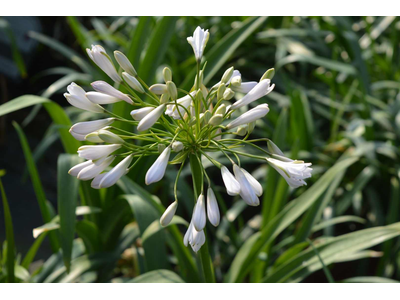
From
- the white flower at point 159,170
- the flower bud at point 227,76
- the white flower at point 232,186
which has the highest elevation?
the flower bud at point 227,76

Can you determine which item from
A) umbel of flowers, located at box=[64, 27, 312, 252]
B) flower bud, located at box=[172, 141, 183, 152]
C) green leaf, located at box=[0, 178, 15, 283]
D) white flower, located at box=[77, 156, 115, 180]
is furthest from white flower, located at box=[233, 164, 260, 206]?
green leaf, located at box=[0, 178, 15, 283]

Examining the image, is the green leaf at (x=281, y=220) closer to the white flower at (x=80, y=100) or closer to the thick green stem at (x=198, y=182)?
the thick green stem at (x=198, y=182)

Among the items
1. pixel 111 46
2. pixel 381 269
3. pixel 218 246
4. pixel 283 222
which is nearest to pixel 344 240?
pixel 283 222

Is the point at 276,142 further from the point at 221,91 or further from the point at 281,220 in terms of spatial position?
the point at 221,91

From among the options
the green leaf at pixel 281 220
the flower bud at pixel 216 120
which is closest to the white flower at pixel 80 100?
the flower bud at pixel 216 120

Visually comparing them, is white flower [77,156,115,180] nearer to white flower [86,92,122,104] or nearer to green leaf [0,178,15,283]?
white flower [86,92,122,104]

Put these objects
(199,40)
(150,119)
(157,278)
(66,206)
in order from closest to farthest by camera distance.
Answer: (150,119)
(199,40)
(157,278)
(66,206)

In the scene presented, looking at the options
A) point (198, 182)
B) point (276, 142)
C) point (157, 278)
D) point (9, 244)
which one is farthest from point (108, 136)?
point (276, 142)
